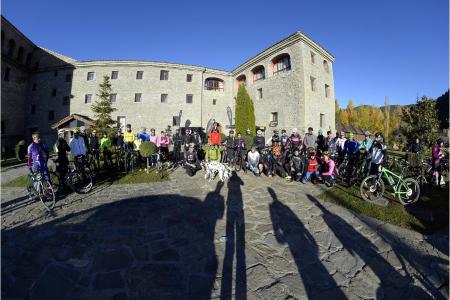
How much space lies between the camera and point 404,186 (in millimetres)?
6977

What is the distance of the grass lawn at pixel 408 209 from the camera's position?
18.9ft

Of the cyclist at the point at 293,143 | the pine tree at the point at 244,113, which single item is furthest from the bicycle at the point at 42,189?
the pine tree at the point at 244,113

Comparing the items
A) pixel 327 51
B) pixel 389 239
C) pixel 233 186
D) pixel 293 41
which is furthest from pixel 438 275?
pixel 327 51

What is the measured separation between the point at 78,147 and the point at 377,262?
9.80 meters

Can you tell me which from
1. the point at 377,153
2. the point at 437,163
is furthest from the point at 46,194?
the point at 437,163

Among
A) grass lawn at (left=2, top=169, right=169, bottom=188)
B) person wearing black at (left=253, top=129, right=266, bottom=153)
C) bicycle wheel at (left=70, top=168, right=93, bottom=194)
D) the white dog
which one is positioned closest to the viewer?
bicycle wheel at (left=70, top=168, right=93, bottom=194)

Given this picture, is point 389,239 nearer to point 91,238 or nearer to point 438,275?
point 438,275

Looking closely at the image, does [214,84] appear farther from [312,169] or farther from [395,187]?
[395,187]

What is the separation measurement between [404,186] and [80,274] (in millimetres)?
8731

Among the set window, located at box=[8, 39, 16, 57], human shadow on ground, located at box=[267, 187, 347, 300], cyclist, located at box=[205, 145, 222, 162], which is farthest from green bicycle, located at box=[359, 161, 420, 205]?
window, located at box=[8, 39, 16, 57]

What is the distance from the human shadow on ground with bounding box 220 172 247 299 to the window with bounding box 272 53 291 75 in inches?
821

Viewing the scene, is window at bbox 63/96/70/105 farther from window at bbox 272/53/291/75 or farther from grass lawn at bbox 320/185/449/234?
grass lawn at bbox 320/185/449/234

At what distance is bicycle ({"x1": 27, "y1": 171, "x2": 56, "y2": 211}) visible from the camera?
6707 mm

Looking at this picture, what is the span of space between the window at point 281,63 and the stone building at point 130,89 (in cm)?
12
